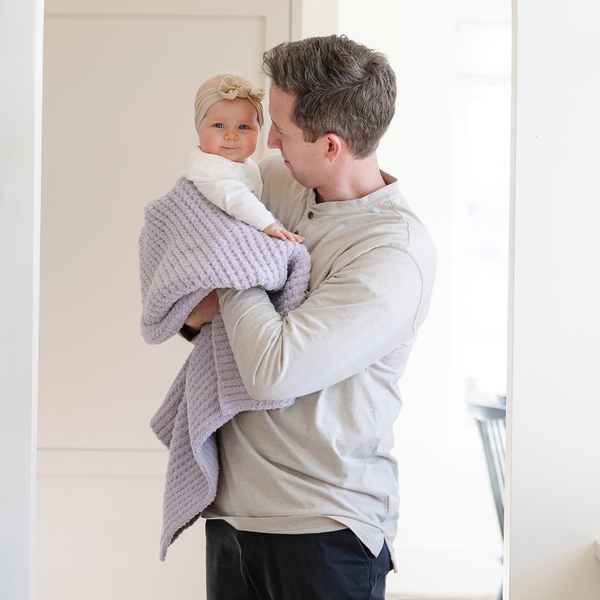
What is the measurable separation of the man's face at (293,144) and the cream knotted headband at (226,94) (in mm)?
66

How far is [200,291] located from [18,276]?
0.27m

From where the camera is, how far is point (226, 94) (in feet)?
3.85

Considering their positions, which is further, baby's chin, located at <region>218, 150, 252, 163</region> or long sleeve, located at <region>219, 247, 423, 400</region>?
baby's chin, located at <region>218, 150, 252, 163</region>

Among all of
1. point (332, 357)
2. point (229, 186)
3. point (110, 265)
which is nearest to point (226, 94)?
point (229, 186)

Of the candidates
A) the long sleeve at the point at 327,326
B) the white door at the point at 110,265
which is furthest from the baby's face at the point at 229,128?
the white door at the point at 110,265

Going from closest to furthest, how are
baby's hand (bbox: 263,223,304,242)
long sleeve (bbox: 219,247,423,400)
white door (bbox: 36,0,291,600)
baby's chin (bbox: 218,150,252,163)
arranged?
long sleeve (bbox: 219,247,423,400), baby's hand (bbox: 263,223,304,242), baby's chin (bbox: 218,150,252,163), white door (bbox: 36,0,291,600)

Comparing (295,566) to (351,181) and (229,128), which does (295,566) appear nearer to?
(351,181)

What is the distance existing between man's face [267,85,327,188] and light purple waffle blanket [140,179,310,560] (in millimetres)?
145

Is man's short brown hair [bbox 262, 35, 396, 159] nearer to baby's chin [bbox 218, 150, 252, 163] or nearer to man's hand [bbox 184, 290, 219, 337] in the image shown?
baby's chin [bbox 218, 150, 252, 163]

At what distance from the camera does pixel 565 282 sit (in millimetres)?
1091

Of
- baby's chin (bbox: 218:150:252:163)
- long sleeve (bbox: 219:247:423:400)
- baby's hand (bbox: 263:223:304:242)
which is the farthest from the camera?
baby's chin (bbox: 218:150:252:163)

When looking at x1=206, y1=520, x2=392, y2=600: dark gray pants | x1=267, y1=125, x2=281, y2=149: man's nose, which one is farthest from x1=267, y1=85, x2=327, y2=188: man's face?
x1=206, y1=520, x2=392, y2=600: dark gray pants

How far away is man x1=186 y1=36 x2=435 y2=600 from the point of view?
1033 millimetres

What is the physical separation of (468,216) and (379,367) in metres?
2.41
